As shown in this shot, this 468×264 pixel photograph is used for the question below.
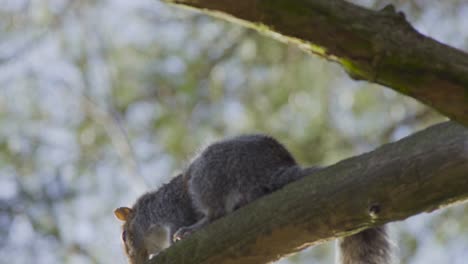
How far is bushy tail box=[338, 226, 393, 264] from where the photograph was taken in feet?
11.1

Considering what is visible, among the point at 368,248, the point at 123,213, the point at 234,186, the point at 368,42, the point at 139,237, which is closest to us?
the point at 368,42

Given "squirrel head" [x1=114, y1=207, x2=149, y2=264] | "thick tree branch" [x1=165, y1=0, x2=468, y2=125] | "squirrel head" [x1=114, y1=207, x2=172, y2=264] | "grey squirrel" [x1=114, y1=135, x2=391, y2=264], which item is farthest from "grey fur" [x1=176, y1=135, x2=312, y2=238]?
"thick tree branch" [x1=165, y1=0, x2=468, y2=125]

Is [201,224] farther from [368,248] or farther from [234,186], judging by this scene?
[368,248]

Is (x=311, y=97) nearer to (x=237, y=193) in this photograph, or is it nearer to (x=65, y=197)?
(x=65, y=197)

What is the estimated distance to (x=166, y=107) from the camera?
7723mm

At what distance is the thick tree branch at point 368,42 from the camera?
2178mm

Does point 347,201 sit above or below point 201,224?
below

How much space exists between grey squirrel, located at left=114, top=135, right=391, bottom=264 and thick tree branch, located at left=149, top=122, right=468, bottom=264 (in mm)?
501

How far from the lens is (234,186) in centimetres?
371

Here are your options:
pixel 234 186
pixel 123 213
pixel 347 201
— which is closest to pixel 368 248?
pixel 234 186

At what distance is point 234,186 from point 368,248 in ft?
1.93

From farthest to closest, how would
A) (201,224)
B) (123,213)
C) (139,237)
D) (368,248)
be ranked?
(123,213) → (139,237) → (201,224) → (368,248)

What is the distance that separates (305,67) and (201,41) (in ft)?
2.65

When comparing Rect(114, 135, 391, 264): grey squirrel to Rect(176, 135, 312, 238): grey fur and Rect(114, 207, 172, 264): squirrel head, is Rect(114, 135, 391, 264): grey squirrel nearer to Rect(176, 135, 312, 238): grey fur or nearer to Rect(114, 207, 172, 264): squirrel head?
Rect(176, 135, 312, 238): grey fur
